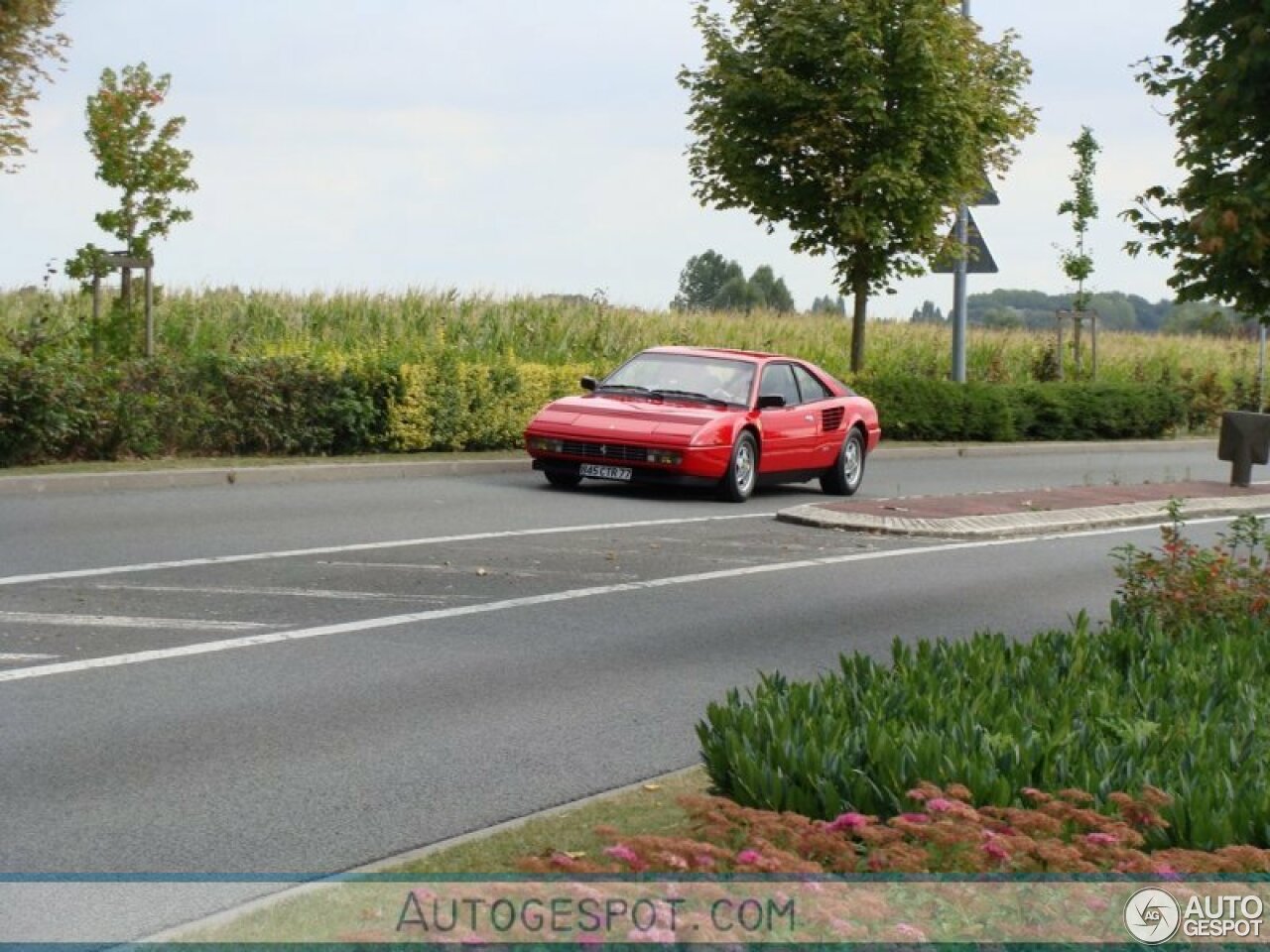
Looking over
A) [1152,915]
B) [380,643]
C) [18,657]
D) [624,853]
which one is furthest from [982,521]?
[624,853]

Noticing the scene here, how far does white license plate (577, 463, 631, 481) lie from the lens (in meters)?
19.9

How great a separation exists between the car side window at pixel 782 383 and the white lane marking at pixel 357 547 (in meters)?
2.40

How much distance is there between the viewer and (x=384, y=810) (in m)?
7.06

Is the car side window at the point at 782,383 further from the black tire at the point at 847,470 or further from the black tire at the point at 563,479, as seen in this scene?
the black tire at the point at 563,479

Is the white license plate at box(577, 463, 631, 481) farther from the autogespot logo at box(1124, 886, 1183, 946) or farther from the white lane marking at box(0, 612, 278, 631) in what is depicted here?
the autogespot logo at box(1124, 886, 1183, 946)

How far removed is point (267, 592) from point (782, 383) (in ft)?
34.3

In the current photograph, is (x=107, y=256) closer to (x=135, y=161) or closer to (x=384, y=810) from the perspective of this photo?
(x=135, y=161)

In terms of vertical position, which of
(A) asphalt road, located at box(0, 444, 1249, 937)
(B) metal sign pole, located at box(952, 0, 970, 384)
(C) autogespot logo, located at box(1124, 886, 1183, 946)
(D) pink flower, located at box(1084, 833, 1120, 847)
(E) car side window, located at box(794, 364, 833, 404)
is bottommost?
(A) asphalt road, located at box(0, 444, 1249, 937)

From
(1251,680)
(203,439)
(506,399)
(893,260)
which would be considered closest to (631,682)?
(1251,680)

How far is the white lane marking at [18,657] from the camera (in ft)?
31.4

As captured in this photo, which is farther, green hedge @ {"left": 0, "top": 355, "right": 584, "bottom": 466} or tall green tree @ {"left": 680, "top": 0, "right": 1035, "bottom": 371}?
tall green tree @ {"left": 680, "top": 0, "right": 1035, "bottom": 371}

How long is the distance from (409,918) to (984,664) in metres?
3.50

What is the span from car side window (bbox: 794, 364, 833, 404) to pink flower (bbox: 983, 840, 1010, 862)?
55.7 ft

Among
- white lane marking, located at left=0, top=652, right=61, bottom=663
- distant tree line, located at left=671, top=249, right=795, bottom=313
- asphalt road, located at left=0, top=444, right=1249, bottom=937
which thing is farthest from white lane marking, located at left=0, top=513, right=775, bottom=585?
distant tree line, located at left=671, top=249, right=795, bottom=313
